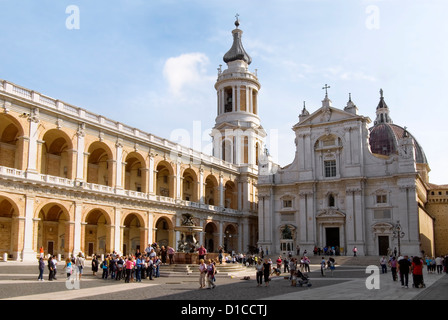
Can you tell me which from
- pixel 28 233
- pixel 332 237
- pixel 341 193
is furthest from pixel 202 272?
pixel 341 193

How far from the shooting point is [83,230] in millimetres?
37562

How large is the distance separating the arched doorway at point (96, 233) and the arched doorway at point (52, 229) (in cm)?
292

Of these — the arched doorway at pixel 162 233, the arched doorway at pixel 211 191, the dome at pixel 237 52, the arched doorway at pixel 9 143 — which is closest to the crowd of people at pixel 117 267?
the arched doorway at pixel 9 143

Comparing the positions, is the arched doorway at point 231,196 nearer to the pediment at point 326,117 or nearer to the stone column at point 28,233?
the pediment at point 326,117

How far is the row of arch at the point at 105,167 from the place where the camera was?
119 ft

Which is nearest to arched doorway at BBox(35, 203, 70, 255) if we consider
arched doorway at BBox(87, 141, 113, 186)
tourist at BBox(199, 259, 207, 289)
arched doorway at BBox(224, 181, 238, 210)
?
arched doorway at BBox(87, 141, 113, 186)

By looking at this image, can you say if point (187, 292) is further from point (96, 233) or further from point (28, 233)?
point (96, 233)

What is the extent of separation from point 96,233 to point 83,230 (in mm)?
7215

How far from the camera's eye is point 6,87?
3234 centimetres

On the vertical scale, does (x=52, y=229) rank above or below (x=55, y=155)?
below

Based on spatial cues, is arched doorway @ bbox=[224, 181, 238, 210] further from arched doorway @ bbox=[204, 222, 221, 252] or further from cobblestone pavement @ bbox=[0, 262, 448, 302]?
cobblestone pavement @ bbox=[0, 262, 448, 302]
